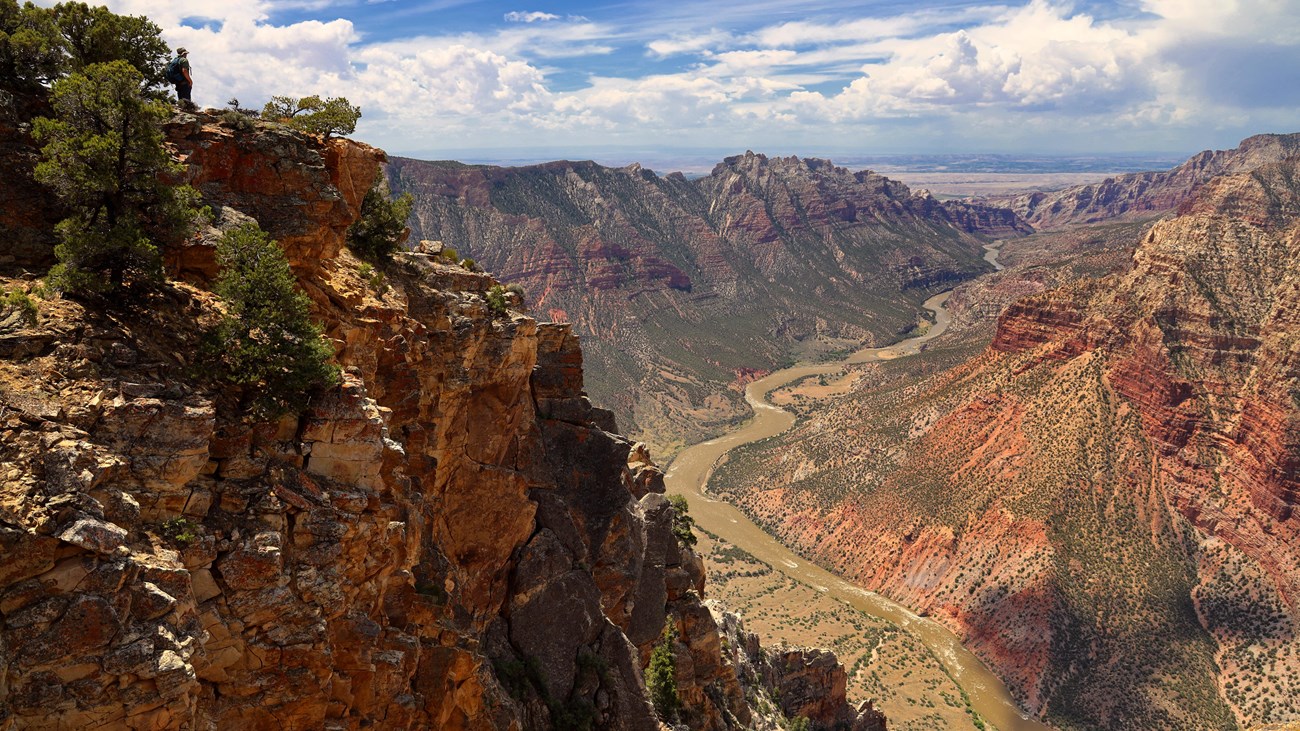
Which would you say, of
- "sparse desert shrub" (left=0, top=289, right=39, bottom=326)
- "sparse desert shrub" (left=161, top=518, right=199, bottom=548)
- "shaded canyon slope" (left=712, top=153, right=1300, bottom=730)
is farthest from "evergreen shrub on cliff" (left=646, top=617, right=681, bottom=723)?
"shaded canyon slope" (left=712, top=153, right=1300, bottom=730)

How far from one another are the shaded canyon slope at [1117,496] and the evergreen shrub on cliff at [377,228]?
8389 centimetres

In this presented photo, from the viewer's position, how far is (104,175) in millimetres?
16375

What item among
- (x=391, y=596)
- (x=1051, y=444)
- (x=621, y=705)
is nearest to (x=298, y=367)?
(x=391, y=596)

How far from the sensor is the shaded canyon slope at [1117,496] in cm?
8150

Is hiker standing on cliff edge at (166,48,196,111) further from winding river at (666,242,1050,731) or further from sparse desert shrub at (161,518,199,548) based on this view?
winding river at (666,242,1050,731)

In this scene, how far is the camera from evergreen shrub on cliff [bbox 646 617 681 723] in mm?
36531

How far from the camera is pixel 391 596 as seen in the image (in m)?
21.3

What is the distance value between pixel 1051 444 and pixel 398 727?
102041 millimetres

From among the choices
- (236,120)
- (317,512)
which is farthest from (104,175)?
(317,512)

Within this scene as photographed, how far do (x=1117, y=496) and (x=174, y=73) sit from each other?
4219 inches

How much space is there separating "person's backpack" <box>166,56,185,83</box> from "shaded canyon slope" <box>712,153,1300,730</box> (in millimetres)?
92326

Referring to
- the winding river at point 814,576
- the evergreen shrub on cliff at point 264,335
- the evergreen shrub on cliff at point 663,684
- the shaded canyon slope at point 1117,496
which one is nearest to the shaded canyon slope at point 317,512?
the evergreen shrub on cliff at point 264,335

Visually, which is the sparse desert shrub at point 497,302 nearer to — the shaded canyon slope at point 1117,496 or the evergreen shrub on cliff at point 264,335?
the evergreen shrub on cliff at point 264,335

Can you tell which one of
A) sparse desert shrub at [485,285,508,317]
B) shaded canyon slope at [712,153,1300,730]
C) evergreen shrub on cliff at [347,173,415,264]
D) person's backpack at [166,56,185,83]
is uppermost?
person's backpack at [166,56,185,83]
